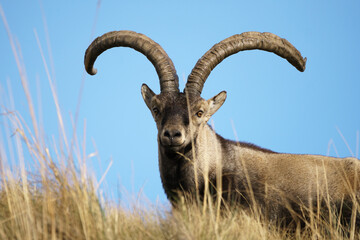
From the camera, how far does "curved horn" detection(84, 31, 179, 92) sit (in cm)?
804

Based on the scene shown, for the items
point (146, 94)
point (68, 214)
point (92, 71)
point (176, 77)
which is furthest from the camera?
point (92, 71)

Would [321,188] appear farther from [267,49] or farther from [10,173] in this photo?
[10,173]

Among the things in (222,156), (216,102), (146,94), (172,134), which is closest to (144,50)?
(146,94)

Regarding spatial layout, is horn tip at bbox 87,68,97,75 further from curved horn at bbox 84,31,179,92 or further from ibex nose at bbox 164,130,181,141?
ibex nose at bbox 164,130,181,141

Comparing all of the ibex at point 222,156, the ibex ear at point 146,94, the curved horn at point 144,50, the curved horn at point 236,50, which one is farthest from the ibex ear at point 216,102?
the ibex ear at point 146,94

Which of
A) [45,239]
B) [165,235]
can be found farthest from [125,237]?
[45,239]

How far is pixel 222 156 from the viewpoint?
800cm

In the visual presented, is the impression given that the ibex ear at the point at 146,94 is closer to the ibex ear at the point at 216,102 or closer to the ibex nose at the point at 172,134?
the ibex ear at the point at 216,102

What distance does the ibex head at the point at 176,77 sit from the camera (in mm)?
6980

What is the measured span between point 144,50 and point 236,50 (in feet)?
6.36

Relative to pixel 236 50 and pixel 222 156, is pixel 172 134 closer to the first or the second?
pixel 222 156

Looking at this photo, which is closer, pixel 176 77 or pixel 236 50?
pixel 176 77

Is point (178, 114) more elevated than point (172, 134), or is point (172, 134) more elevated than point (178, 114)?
point (178, 114)

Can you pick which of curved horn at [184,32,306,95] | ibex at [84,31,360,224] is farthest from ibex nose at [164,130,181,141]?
curved horn at [184,32,306,95]
